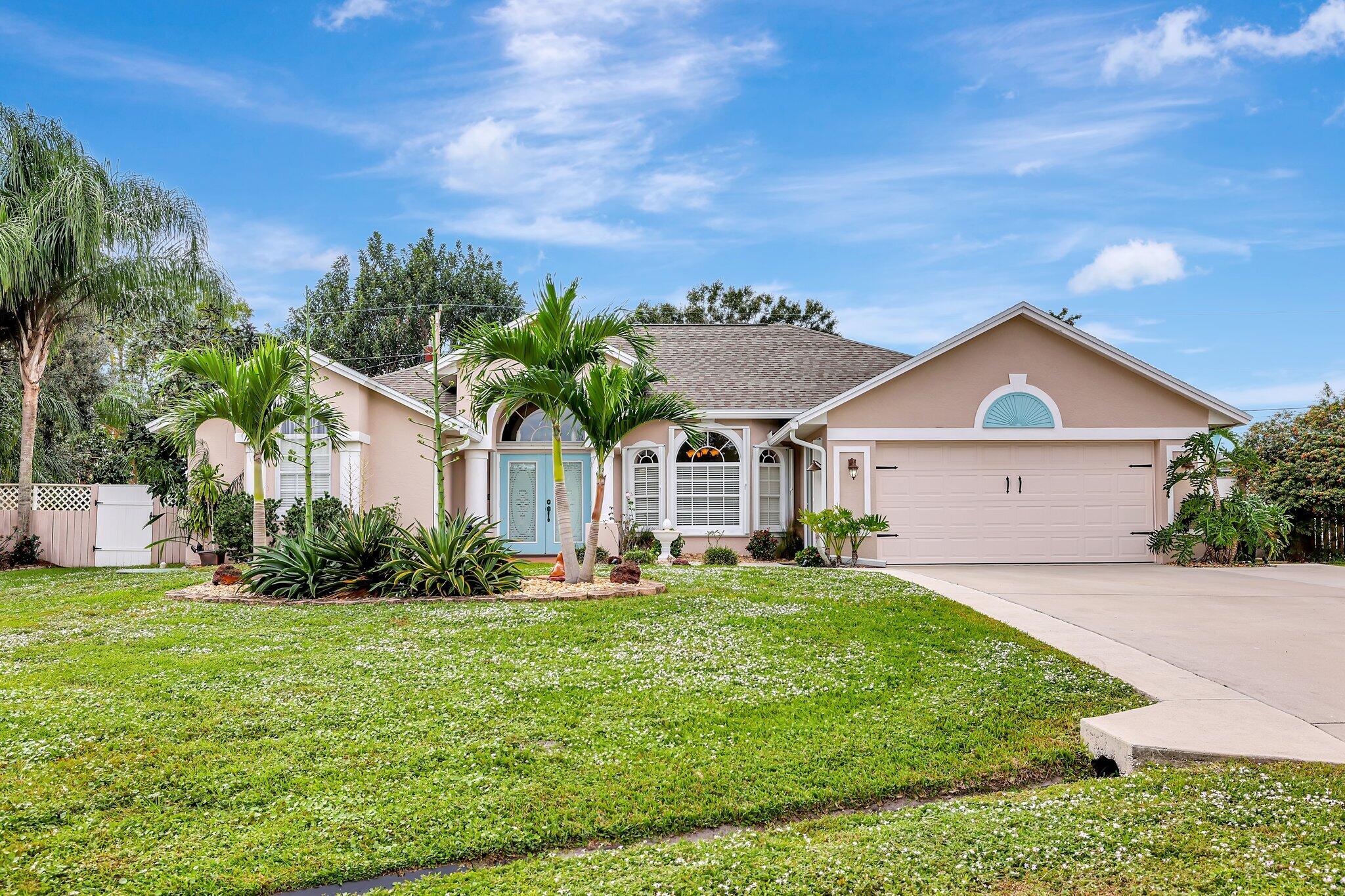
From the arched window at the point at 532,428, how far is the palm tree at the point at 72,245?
7138 millimetres

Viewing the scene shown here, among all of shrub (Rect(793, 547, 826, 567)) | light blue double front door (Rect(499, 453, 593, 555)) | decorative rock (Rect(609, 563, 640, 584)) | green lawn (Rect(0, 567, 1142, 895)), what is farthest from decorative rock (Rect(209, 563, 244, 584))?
shrub (Rect(793, 547, 826, 567))

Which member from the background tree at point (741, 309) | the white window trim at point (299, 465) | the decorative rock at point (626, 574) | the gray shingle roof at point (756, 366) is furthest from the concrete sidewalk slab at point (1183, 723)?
→ the background tree at point (741, 309)

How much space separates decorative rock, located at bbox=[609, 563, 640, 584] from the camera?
11.4m

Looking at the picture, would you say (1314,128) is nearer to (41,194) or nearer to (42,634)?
(42,634)

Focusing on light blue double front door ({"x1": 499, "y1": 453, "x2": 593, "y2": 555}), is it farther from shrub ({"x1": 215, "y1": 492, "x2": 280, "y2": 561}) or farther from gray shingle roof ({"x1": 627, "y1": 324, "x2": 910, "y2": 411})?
shrub ({"x1": 215, "y1": 492, "x2": 280, "y2": 561})

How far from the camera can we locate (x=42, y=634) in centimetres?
856

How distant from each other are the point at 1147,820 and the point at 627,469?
13.5 meters

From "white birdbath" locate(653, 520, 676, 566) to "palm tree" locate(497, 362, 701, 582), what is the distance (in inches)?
171

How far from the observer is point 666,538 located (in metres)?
16.2

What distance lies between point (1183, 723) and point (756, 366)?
14.5 metres

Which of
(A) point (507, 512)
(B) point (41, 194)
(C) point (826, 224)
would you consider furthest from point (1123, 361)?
(B) point (41, 194)

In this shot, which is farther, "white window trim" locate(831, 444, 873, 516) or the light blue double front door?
the light blue double front door

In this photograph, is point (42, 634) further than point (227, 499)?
No

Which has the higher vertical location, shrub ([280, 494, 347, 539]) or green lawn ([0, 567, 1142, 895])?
shrub ([280, 494, 347, 539])
